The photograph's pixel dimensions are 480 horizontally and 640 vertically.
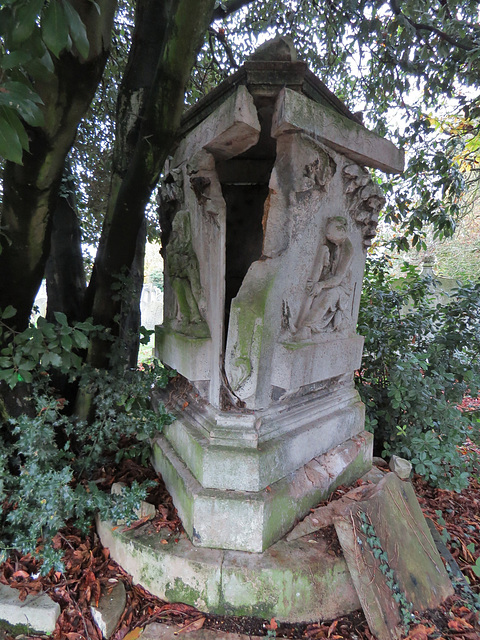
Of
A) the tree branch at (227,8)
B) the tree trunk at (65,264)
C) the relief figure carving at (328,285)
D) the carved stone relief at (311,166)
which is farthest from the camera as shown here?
the tree branch at (227,8)

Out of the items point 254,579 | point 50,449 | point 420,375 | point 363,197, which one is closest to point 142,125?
point 363,197

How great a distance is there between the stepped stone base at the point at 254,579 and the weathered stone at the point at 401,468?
3.53 ft

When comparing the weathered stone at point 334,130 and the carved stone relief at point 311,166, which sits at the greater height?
the weathered stone at point 334,130

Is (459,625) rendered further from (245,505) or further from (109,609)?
(109,609)

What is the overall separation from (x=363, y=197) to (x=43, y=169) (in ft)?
6.00

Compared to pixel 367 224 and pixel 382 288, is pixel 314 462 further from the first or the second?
pixel 382 288

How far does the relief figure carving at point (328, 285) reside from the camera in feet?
6.98

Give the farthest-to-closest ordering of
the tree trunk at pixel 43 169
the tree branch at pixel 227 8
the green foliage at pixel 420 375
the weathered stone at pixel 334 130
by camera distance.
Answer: the tree branch at pixel 227 8, the green foliage at pixel 420 375, the weathered stone at pixel 334 130, the tree trunk at pixel 43 169

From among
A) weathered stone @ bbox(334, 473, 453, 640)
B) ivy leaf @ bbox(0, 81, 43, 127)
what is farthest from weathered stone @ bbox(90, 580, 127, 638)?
ivy leaf @ bbox(0, 81, 43, 127)

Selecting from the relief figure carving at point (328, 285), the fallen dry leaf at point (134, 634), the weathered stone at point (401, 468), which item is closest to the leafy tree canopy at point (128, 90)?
the relief figure carving at point (328, 285)

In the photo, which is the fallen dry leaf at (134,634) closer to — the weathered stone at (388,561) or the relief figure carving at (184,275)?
the weathered stone at (388,561)

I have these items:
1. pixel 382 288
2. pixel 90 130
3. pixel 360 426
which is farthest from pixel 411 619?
pixel 90 130

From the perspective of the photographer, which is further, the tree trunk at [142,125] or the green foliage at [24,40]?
the tree trunk at [142,125]

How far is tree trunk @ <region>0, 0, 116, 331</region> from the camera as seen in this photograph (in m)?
1.57
